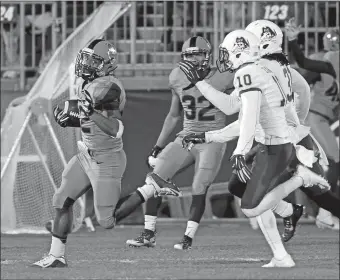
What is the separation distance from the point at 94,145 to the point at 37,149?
11.6 ft

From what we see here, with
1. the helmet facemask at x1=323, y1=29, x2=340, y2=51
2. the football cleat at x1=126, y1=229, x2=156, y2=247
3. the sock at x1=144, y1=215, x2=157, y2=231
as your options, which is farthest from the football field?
the helmet facemask at x1=323, y1=29, x2=340, y2=51

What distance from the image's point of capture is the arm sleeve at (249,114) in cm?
860

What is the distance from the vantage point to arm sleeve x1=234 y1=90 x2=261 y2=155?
8602 mm

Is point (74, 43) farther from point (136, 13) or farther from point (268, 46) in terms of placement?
point (268, 46)

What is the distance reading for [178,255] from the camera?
10188mm

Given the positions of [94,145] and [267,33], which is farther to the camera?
[267,33]

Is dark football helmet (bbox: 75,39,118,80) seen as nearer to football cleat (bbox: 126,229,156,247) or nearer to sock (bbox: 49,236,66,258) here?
sock (bbox: 49,236,66,258)

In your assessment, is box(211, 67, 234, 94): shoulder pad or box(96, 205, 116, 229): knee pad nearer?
box(96, 205, 116, 229): knee pad

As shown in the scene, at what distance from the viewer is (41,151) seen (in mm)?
12844

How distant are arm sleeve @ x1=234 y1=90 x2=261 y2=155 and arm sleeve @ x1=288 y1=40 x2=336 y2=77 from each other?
3462 millimetres

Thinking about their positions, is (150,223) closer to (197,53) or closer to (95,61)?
(197,53)

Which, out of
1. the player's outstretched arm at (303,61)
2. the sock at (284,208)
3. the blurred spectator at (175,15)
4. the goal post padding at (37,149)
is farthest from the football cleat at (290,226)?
the blurred spectator at (175,15)

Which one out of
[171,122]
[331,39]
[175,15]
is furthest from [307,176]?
[175,15]

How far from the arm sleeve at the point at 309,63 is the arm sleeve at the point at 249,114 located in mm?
3462
